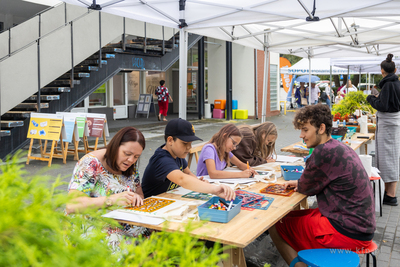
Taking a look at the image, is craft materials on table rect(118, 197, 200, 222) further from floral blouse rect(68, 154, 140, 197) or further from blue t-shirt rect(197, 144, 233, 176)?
blue t-shirt rect(197, 144, 233, 176)

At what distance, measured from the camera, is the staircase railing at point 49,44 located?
8.34 meters

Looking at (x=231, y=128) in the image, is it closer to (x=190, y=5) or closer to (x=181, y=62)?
(x=181, y=62)

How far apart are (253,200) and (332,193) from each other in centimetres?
59

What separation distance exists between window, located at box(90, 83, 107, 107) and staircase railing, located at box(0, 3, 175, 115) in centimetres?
594

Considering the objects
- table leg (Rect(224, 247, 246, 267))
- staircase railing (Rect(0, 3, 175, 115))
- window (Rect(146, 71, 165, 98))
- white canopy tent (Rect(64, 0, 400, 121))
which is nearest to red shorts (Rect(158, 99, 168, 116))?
window (Rect(146, 71, 165, 98))

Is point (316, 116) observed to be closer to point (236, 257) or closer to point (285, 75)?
point (236, 257)

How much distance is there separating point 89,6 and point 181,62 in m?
1.52

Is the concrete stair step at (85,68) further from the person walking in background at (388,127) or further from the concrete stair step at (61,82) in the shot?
the person walking in background at (388,127)

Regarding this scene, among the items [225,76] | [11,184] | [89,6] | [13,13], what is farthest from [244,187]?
[225,76]

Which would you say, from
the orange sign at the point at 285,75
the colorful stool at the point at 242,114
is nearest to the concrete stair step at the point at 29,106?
the colorful stool at the point at 242,114

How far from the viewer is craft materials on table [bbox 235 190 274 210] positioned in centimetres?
285

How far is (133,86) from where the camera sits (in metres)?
19.7

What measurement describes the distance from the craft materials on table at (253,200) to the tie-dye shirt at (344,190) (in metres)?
0.43

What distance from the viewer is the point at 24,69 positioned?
27.9 feet
